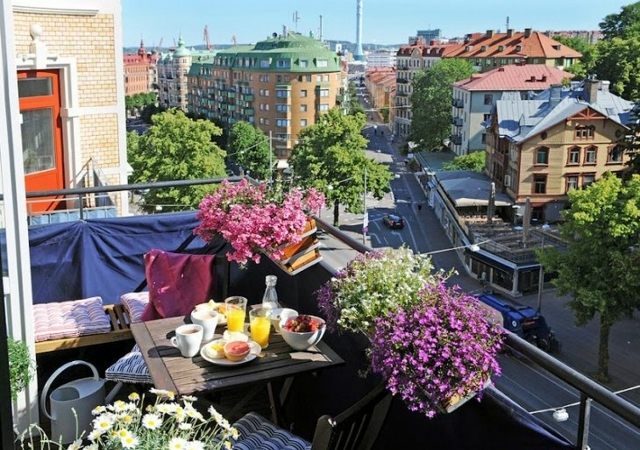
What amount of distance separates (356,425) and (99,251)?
3.50 meters

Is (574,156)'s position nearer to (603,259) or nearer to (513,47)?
(603,259)

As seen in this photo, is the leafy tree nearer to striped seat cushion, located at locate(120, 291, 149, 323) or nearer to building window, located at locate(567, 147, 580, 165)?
building window, located at locate(567, 147, 580, 165)

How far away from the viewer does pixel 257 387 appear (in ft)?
13.6

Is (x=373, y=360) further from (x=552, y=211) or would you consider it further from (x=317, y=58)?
(x=317, y=58)

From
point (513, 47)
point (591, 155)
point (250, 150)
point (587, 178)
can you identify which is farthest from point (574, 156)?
point (513, 47)

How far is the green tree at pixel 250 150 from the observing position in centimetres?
7281

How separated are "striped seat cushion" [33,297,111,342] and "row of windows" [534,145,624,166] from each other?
4294 cm

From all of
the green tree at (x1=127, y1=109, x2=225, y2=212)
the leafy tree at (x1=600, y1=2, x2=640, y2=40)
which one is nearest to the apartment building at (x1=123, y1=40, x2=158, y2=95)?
the leafy tree at (x1=600, y1=2, x2=640, y2=40)

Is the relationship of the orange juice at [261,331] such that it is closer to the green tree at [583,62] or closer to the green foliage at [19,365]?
the green foliage at [19,365]

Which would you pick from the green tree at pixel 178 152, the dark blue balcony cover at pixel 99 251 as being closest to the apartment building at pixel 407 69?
the green tree at pixel 178 152

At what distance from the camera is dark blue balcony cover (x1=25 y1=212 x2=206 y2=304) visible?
5852mm

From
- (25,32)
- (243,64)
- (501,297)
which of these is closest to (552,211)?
(501,297)

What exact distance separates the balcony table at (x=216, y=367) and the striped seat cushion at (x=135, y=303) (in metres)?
1.12

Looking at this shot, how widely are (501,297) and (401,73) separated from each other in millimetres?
72339
